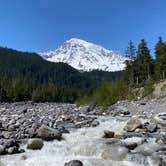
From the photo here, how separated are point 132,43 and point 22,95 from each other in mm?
61814

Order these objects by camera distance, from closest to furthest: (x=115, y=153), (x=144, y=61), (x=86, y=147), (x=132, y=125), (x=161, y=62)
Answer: (x=115, y=153)
(x=86, y=147)
(x=132, y=125)
(x=161, y=62)
(x=144, y=61)

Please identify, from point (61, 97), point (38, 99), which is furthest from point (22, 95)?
point (61, 97)

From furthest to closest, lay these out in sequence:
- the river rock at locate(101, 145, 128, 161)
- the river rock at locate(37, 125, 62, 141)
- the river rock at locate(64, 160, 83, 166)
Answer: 1. the river rock at locate(37, 125, 62, 141)
2. the river rock at locate(101, 145, 128, 161)
3. the river rock at locate(64, 160, 83, 166)

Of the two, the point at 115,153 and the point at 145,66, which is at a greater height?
the point at 145,66

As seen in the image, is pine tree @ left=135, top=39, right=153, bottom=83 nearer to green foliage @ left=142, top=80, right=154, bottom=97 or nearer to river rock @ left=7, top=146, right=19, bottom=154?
green foliage @ left=142, top=80, right=154, bottom=97

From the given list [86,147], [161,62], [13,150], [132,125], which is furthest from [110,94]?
[13,150]

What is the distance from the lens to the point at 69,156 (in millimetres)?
21844

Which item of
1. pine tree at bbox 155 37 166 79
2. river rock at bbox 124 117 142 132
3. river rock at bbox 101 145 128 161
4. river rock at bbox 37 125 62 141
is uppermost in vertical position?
pine tree at bbox 155 37 166 79

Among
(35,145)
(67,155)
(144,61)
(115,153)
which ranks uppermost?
(144,61)

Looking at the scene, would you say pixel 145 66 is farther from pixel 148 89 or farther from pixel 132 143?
pixel 132 143

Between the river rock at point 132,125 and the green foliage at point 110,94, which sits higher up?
the green foliage at point 110,94

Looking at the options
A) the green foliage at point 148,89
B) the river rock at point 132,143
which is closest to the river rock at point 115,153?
the river rock at point 132,143

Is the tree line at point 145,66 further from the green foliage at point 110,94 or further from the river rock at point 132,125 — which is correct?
the river rock at point 132,125

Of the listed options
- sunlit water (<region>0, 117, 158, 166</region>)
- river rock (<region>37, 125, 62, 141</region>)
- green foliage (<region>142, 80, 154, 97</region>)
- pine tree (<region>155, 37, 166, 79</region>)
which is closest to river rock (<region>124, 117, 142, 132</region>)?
sunlit water (<region>0, 117, 158, 166</region>)
